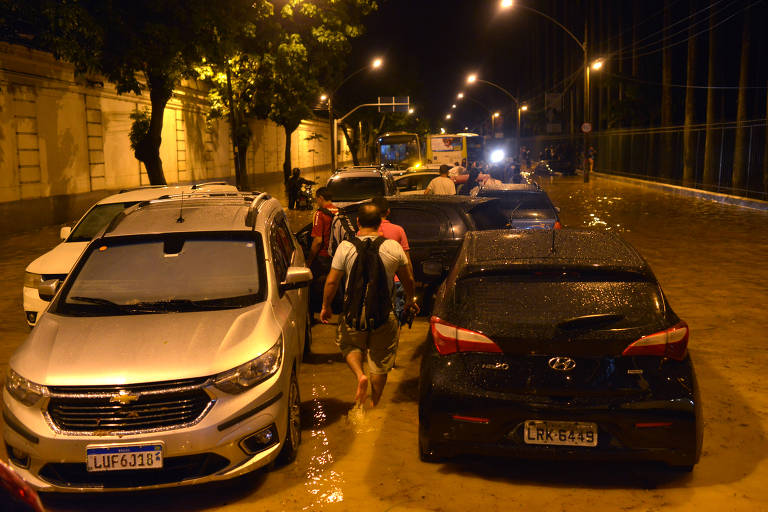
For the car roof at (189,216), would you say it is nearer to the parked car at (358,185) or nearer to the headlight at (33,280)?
the headlight at (33,280)

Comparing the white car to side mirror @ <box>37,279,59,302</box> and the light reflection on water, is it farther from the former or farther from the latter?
the light reflection on water

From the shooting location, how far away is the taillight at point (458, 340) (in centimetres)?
467

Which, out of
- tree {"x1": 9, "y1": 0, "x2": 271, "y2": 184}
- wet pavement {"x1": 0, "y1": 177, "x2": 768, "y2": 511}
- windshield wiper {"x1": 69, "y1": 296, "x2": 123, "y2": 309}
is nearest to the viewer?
wet pavement {"x1": 0, "y1": 177, "x2": 768, "y2": 511}

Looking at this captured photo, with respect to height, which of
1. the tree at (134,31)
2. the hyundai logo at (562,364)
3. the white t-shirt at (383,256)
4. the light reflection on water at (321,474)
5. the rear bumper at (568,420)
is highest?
the tree at (134,31)

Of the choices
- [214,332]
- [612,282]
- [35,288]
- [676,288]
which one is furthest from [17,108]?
[612,282]

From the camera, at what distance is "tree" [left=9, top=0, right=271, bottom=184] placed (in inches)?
502

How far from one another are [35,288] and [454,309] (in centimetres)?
558

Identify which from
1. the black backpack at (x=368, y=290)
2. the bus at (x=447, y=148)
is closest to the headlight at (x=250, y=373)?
the black backpack at (x=368, y=290)

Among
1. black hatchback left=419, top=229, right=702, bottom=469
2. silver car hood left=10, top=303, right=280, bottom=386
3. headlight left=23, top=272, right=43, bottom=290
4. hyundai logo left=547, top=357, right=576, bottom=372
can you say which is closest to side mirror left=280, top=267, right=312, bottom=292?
silver car hood left=10, top=303, right=280, bottom=386

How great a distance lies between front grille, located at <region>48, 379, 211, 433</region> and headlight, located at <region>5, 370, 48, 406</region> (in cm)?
8

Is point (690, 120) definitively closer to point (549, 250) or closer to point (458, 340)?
point (549, 250)

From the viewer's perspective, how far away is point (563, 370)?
15.0 feet

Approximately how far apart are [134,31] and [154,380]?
40.4ft

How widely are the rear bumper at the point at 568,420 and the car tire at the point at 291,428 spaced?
966 mm
